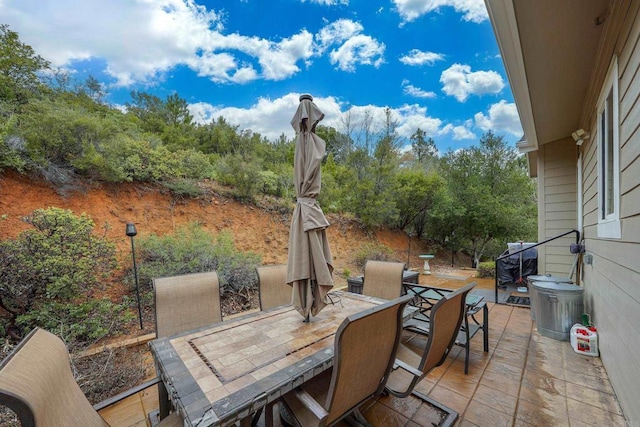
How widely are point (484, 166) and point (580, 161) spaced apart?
21.4ft

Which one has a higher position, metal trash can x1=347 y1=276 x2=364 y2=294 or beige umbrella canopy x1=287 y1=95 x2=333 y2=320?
beige umbrella canopy x1=287 y1=95 x2=333 y2=320

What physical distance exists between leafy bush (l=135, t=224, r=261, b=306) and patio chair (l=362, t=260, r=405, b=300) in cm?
233

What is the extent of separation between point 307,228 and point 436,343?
3.95 feet

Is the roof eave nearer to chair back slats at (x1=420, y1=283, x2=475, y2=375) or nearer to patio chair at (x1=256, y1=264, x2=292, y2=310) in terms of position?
chair back slats at (x1=420, y1=283, x2=475, y2=375)

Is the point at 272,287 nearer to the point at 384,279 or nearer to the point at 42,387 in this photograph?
the point at 384,279

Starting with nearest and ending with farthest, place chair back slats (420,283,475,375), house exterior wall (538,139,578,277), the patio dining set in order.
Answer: the patio dining set
chair back slats (420,283,475,375)
house exterior wall (538,139,578,277)

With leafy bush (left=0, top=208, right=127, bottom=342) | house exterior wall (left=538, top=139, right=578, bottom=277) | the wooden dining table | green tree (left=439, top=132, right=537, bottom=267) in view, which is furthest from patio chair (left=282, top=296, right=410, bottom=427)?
green tree (left=439, top=132, right=537, bottom=267)

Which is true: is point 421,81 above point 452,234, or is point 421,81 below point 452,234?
above

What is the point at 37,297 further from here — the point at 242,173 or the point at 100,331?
the point at 242,173

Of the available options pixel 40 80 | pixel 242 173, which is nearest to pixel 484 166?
pixel 242 173

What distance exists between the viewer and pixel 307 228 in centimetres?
205

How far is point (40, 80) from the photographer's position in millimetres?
6203

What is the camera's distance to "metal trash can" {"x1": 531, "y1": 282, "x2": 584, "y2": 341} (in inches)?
132

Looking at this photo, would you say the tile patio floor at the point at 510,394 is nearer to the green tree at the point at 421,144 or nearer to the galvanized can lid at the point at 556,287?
the galvanized can lid at the point at 556,287
